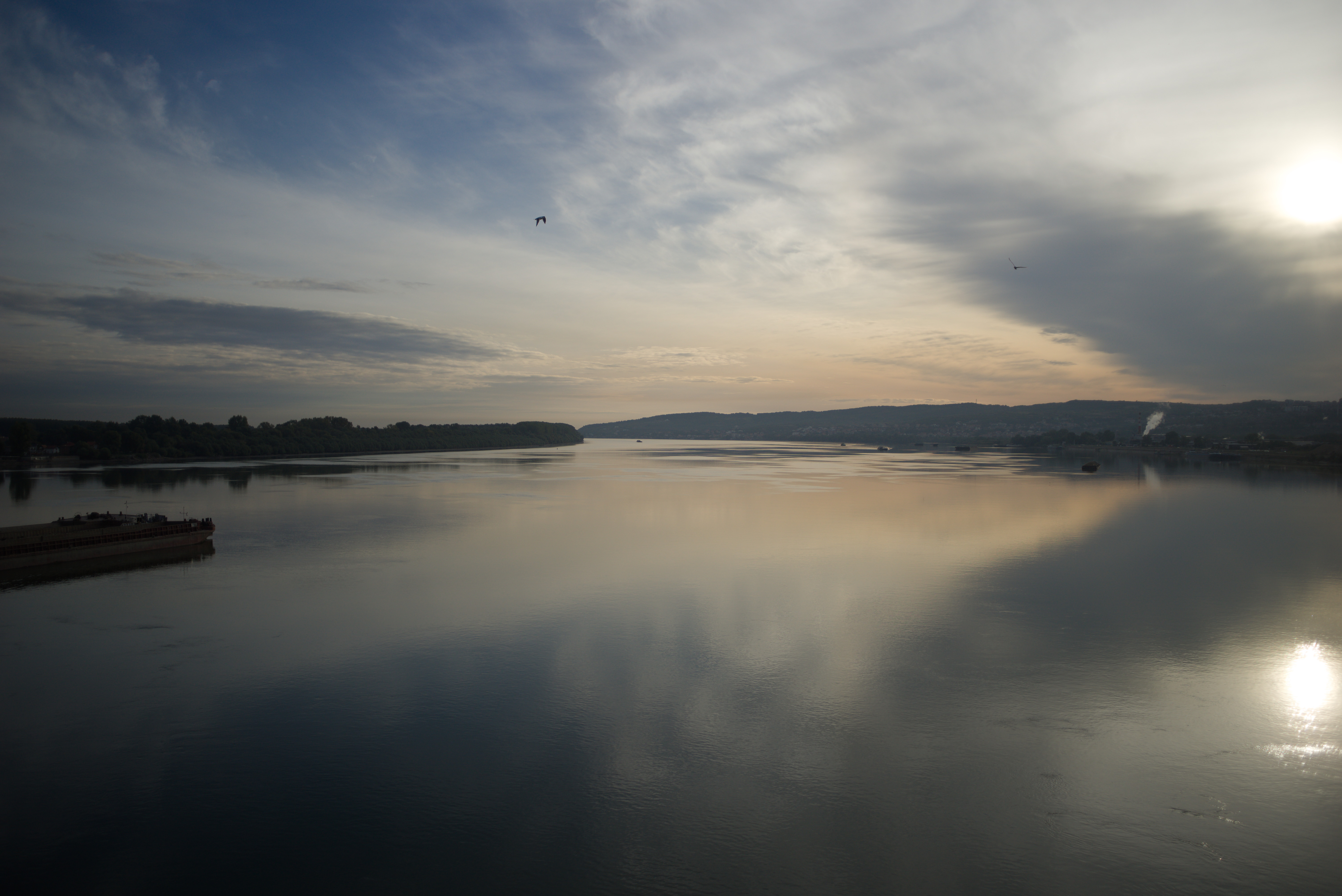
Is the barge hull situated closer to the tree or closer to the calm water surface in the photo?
the calm water surface

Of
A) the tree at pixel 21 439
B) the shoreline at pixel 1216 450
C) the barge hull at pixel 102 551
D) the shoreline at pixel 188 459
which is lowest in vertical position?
the barge hull at pixel 102 551

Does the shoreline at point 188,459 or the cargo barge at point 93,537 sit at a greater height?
the shoreline at point 188,459

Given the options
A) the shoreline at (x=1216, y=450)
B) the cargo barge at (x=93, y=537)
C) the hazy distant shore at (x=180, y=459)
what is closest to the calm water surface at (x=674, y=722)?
the cargo barge at (x=93, y=537)

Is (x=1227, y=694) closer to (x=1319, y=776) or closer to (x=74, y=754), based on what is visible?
(x=1319, y=776)

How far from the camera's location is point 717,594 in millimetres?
17328

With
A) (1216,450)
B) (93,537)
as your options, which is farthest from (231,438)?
(1216,450)

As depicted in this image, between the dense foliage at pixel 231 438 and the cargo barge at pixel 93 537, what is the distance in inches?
2525

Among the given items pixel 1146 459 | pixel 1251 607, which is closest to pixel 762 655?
pixel 1251 607

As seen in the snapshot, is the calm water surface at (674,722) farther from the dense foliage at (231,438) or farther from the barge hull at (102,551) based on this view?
the dense foliage at (231,438)

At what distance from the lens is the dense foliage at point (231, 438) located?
79938 mm

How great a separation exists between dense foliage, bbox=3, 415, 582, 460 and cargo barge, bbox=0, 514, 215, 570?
64131mm

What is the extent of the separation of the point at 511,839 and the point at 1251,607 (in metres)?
18.3

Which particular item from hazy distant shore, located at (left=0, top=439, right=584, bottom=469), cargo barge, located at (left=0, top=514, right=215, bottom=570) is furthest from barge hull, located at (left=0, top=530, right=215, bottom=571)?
hazy distant shore, located at (left=0, top=439, right=584, bottom=469)

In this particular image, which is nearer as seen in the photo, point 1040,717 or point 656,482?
point 1040,717
